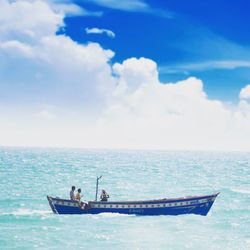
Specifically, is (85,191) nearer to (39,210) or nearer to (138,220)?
(39,210)

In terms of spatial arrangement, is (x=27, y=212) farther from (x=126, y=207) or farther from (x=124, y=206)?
(x=126, y=207)

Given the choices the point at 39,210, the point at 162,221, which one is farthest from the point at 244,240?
the point at 39,210

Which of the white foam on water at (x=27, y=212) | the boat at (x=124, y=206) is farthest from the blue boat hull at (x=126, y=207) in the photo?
the white foam on water at (x=27, y=212)

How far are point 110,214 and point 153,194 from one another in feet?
81.3

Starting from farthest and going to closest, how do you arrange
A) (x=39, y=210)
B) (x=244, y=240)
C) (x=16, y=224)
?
(x=39, y=210) < (x=16, y=224) < (x=244, y=240)

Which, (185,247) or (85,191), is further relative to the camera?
(85,191)

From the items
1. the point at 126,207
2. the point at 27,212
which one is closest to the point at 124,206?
the point at 126,207

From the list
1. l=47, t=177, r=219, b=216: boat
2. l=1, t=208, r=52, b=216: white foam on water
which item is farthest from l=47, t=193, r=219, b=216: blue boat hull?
l=1, t=208, r=52, b=216: white foam on water

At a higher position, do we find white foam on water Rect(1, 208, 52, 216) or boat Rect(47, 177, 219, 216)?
boat Rect(47, 177, 219, 216)

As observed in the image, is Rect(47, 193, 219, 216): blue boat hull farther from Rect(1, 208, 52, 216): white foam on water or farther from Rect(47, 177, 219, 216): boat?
Rect(1, 208, 52, 216): white foam on water

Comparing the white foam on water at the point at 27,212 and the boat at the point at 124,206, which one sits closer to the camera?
the boat at the point at 124,206

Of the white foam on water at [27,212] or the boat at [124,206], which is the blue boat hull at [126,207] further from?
the white foam on water at [27,212]

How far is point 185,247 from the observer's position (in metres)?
29.1

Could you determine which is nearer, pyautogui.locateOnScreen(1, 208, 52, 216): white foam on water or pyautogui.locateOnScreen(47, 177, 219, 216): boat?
pyautogui.locateOnScreen(47, 177, 219, 216): boat
